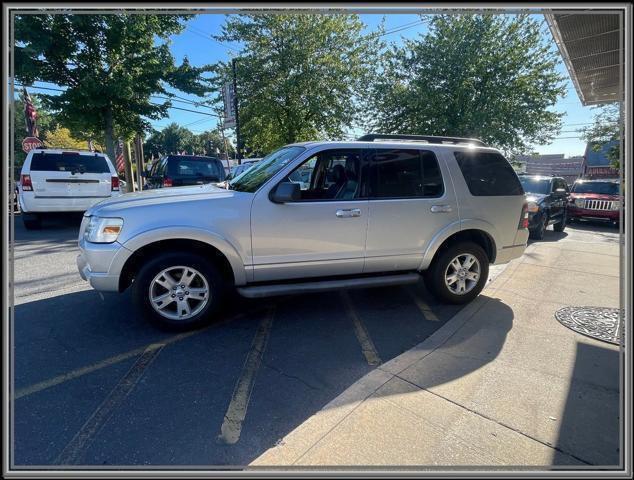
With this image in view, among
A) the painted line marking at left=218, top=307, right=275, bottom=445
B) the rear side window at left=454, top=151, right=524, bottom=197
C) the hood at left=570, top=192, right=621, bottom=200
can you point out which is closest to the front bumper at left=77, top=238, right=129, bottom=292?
the painted line marking at left=218, top=307, right=275, bottom=445

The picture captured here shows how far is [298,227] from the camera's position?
3.51m

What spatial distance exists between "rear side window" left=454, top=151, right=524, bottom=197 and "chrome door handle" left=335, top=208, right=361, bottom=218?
4.98 feet

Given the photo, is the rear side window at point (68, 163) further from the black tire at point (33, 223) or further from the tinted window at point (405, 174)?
the tinted window at point (405, 174)

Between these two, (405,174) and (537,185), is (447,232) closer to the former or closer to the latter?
(405,174)

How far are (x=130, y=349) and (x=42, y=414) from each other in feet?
2.81

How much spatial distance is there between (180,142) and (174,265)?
86063mm

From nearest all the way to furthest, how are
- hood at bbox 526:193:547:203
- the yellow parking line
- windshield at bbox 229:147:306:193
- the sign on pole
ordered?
the yellow parking line < windshield at bbox 229:147:306:193 < hood at bbox 526:193:547:203 < the sign on pole

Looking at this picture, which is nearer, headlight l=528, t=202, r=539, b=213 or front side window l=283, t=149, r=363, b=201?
front side window l=283, t=149, r=363, b=201

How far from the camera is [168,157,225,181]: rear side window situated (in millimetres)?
9914

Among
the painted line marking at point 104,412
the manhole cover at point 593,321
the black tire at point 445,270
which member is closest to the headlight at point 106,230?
the painted line marking at point 104,412

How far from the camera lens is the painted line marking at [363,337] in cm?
302

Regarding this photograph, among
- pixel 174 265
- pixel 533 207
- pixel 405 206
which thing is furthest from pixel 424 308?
pixel 533 207

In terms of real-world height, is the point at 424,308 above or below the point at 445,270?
below

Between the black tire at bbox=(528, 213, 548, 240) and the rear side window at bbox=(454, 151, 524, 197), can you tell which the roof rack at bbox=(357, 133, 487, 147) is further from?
the black tire at bbox=(528, 213, 548, 240)
